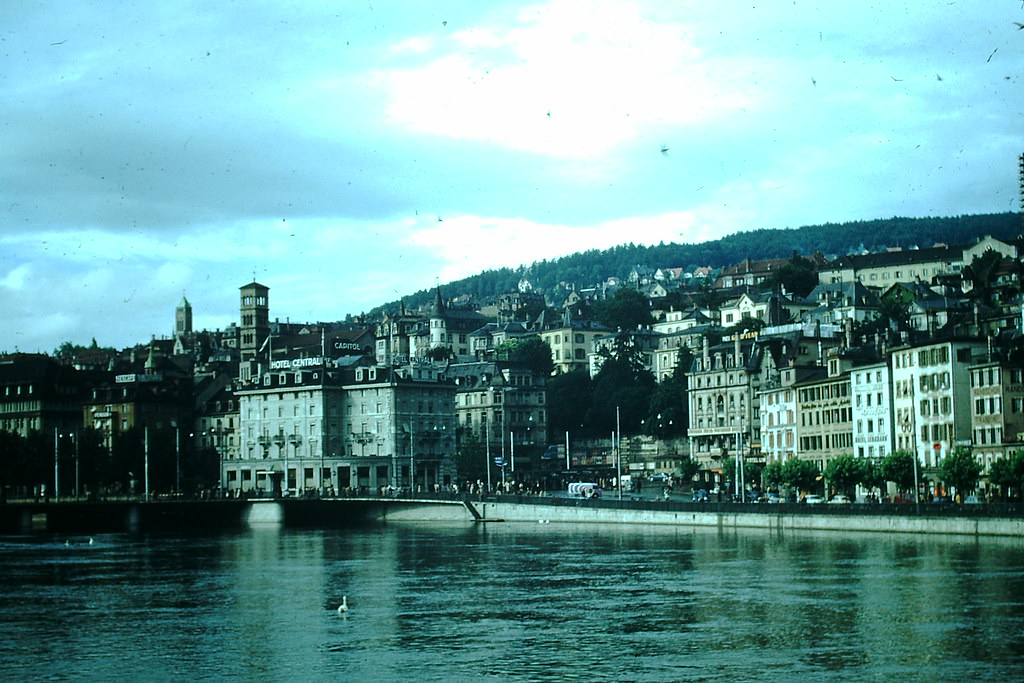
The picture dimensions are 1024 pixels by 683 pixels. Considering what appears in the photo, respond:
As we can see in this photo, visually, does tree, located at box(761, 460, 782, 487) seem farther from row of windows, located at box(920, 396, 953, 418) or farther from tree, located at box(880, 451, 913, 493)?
tree, located at box(880, 451, 913, 493)

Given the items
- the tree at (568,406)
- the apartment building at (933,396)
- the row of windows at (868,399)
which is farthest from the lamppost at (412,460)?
the apartment building at (933,396)

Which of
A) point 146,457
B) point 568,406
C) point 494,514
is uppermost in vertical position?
point 568,406

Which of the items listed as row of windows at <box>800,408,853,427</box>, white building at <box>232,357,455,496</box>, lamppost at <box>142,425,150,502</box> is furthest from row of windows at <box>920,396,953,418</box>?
lamppost at <box>142,425,150,502</box>

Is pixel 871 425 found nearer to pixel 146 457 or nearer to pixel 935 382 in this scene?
pixel 935 382

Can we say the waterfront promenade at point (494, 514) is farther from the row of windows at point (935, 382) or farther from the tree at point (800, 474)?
the row of windows at point (935, 382)

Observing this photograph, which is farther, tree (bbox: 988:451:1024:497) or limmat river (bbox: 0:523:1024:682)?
tree (bbox: 988:451:1024:497)

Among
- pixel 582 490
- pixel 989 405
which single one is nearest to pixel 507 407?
pixel 582 490
